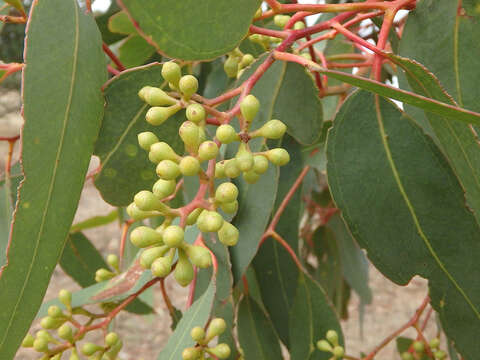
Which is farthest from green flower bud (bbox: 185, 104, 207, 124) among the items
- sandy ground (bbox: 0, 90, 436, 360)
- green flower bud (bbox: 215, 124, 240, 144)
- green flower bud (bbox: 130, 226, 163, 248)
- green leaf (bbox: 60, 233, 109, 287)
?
sandy ground (bbox: 0, 90, 436, 360)

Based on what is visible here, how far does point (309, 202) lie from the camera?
2.23 meters

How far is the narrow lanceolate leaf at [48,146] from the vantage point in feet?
2.24

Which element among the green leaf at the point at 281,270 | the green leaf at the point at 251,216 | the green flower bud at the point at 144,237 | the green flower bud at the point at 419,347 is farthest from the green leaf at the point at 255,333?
the green flower bud at the point at 144,237

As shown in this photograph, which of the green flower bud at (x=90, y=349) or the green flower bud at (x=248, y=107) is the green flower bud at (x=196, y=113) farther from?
the green flower bud at (x=90, y=349)

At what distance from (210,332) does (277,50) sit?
0.38 m

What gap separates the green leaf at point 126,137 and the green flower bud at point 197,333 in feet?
0.81

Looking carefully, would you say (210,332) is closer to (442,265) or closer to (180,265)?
(180,265)

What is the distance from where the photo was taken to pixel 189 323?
797 mm

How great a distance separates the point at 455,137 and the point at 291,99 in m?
0.31

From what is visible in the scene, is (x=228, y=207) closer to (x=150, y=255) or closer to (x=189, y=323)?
(x=150, y=255)

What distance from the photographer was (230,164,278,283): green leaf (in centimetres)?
91

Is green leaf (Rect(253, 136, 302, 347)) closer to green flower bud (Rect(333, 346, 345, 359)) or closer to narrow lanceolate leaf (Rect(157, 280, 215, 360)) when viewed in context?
green flower bud (Rect(333, 346, 345, 359))

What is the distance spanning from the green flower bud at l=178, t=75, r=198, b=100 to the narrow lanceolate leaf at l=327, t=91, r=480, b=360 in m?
0.31

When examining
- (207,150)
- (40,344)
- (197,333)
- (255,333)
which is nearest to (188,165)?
(207,150)
